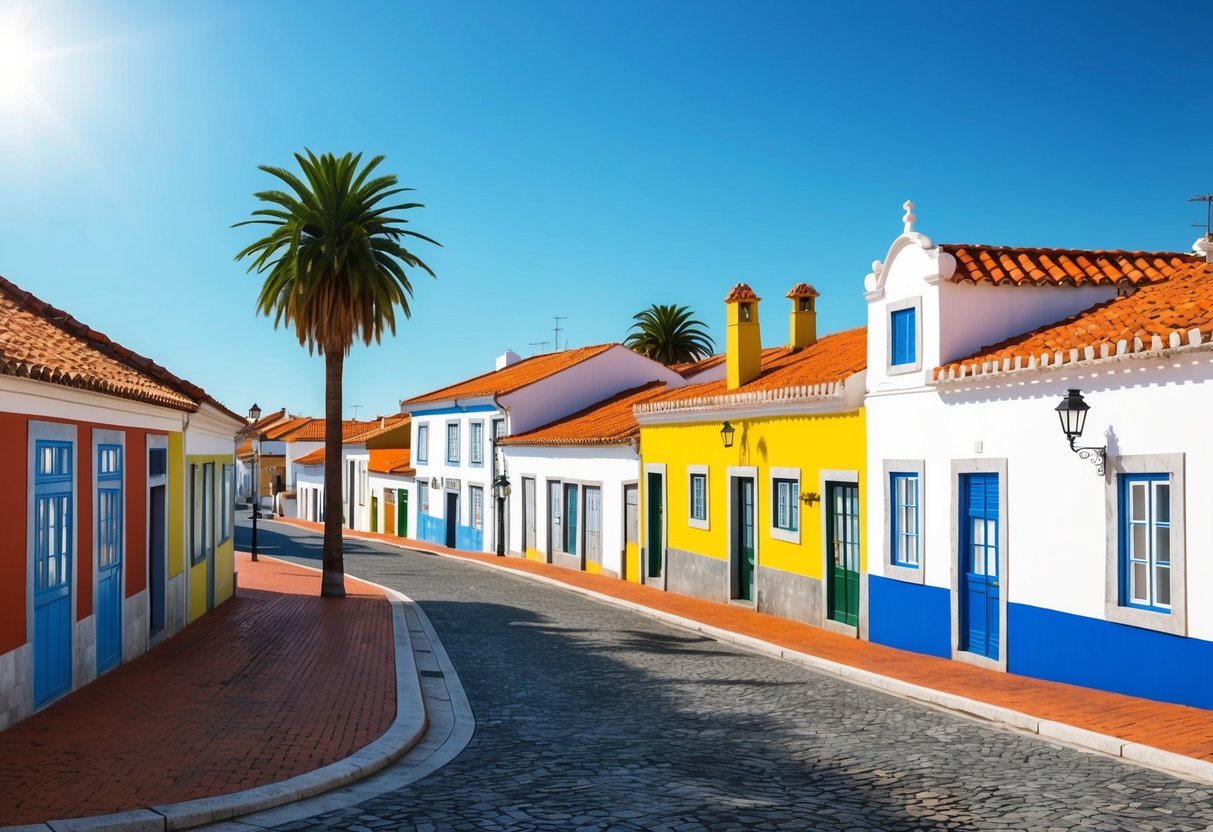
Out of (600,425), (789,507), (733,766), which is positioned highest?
(600,425)

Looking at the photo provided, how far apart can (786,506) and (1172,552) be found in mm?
8677

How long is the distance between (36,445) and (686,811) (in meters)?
6.39

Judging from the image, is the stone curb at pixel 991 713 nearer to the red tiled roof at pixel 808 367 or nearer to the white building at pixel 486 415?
the red tiled roof at pixel 808 367

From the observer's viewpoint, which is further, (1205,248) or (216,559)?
(216,559)

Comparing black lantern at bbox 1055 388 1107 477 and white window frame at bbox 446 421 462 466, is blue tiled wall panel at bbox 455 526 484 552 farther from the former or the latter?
black lantern at bbox 1055 388 1107 477

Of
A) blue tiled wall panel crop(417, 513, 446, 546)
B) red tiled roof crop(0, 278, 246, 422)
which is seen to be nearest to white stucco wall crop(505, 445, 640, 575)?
blue tiled wall panel crop(417, 513, 446, 546)

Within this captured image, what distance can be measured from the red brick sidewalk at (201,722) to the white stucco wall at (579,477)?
→ 1150cm

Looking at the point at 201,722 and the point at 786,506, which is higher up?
the point at 786,506

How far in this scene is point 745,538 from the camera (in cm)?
2073

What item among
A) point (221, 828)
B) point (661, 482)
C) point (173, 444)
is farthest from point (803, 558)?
point (221, 828)

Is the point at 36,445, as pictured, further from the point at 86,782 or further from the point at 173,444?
the point at 173,444

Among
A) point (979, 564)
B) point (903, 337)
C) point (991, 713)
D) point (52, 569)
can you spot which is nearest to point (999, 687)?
point (991, 713)

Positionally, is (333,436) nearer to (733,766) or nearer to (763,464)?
(763,464)

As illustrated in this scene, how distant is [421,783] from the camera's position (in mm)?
8195
